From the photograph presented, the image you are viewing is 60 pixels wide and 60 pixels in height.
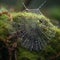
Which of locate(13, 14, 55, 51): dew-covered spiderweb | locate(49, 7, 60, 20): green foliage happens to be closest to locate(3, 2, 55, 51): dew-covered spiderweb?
locate(13, 14, 55, 51): dew-covered spiderweb

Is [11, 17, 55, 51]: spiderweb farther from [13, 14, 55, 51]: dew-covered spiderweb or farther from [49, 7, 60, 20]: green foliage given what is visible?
[49, 7, 60, 20]: green foliage

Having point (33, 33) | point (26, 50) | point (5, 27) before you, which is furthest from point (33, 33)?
point (5, 27)

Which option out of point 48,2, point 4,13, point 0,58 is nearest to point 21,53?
point 0,58

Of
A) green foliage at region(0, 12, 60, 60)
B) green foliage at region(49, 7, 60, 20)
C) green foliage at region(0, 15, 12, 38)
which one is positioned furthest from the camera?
green foliage at region(49, 7, 60, 20)

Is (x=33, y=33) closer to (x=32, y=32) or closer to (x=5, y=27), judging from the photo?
(x=32, y=32)

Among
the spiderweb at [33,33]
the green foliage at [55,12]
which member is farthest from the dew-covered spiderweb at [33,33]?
the green foliage at [55,12]

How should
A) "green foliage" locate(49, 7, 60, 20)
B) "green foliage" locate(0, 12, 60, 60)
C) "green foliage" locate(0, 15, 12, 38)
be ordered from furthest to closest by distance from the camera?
"green foliage" locate(49, 7, 60, 20) → "green foliage" locate(0, 15, 12, 38) → "green foliage" locate(0, 12, 60, 60)

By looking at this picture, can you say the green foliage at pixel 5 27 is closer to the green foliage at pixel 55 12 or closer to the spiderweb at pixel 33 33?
the spiderweb at pixel 33 33

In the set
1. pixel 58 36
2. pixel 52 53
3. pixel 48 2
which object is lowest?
pixel 52 53

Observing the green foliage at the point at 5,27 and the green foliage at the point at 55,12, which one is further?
the green foliage at the point at 55,12

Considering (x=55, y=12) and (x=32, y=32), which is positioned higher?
(x=55, y=12)

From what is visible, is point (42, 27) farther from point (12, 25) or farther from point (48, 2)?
point (48, 2)
